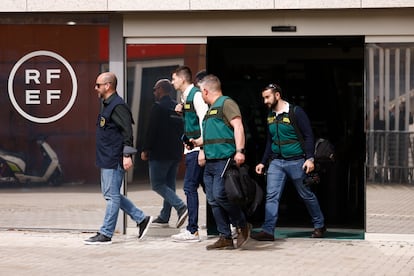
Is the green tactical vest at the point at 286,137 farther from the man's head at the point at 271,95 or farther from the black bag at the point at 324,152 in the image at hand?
the black bag at the point at 324,152

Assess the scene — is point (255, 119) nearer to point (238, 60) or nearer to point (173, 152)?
point (238, 60)

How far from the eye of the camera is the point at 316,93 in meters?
Result: 14.6

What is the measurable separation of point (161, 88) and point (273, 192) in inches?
72.2

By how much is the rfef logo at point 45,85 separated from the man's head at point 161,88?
95 cm

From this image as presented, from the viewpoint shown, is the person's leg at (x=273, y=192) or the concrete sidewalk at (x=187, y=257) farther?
the person's leg at (x=273, y=192)

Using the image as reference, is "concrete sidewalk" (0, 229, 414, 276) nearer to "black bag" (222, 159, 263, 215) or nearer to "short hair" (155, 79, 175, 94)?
"black bag" (222, 159, 263, 215)

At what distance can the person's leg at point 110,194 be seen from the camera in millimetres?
11812

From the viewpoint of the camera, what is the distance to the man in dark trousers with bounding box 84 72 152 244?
1174 centimetres

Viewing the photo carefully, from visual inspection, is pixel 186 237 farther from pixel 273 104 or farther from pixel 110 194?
pixel 273 104

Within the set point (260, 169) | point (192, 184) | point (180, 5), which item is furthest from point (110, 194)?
point (180, 5)

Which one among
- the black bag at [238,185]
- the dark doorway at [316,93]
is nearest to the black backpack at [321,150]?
the black bag at [238,185]

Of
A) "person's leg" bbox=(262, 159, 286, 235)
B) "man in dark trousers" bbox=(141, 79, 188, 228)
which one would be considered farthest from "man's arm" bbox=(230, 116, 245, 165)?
"man in dark trousers" bbox=(141, 79, 188, 228)

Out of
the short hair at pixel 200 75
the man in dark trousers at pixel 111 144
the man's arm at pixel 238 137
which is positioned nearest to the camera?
the man's arm at pixel 238 137

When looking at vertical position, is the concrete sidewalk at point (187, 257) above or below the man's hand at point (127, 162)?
below
